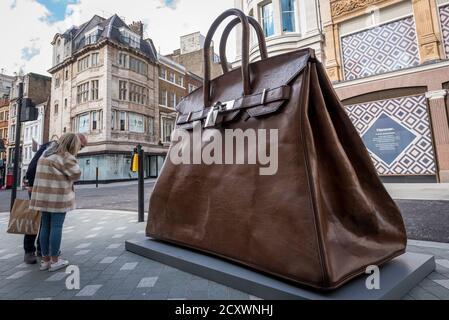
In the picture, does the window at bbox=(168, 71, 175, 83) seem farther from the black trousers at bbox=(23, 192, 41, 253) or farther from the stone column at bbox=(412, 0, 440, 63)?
the black trousers at bbox=(23, 192, 41, 253)

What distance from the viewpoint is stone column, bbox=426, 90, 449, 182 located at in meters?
8.93

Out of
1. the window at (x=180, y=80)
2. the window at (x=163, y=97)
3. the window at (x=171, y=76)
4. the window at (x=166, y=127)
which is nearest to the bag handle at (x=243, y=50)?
the window at (x=166, y=127)

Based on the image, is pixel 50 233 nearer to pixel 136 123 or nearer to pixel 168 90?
pixel 136 123

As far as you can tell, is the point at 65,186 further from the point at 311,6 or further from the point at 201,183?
the point at 311,6

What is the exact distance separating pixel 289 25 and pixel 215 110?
13169 mm

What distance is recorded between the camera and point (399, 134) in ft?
32.0

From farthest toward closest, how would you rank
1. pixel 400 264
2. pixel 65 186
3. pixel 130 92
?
pixel 130 92, pixel 65 186, pixel 400 264

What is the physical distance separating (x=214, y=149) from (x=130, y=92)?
86.4ft

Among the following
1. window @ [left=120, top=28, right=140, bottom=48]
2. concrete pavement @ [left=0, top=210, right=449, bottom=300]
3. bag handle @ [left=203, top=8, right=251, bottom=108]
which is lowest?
concrete pavement @ [left=0, top=210, right=449, bottom=300]

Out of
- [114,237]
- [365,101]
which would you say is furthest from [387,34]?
[114,237]

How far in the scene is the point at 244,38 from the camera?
60.1 inches

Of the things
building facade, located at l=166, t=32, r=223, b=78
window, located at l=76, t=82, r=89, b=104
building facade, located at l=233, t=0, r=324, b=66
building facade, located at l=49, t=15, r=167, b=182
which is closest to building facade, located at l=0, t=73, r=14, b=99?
building facade, located at l=49, t=15, r=167, b=182

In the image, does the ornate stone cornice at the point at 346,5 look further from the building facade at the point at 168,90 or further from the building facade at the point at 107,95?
the building facade at the point at 107,95

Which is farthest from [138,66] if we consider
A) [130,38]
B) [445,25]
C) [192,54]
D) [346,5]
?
[445,25]
